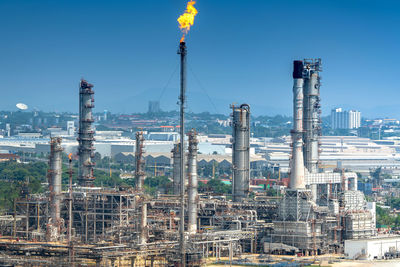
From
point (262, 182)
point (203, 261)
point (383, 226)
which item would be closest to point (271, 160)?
point (262, 182)

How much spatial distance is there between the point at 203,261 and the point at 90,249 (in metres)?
7.08

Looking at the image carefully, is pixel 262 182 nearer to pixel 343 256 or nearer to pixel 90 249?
pixel 343 256

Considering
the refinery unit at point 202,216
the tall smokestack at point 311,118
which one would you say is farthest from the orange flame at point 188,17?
the tall smokestack at point 311,118

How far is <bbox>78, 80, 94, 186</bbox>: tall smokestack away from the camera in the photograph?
86.8 meters

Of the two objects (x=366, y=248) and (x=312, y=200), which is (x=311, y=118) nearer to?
(x=312, y=200)

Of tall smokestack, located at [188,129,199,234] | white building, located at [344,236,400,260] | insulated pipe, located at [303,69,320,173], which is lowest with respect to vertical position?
white building, located at [344,236,400,260]

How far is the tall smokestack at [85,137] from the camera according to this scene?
86750 mm

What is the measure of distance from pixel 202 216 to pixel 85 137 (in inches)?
670

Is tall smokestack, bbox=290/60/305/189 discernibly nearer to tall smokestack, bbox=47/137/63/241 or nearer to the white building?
the white building

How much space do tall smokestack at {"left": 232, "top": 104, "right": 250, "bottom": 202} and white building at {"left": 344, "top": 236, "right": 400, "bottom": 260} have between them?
1377 cm

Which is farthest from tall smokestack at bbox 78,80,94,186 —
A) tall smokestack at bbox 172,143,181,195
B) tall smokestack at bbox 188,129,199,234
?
tall smokestack at bbox 188,129,199,234

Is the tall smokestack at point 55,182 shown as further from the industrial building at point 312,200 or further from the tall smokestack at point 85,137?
the industrial building at point 312,200

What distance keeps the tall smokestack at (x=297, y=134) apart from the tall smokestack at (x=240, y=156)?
4143mm

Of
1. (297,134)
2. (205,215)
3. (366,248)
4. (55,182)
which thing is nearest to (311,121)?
(297,134)
